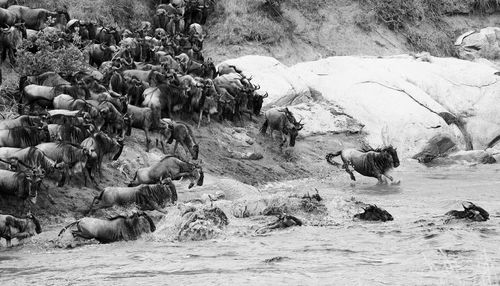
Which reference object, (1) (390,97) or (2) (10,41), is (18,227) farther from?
(1) (390,97)

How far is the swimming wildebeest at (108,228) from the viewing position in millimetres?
13047

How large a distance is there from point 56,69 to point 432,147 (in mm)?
9257

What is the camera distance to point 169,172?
53.2ft

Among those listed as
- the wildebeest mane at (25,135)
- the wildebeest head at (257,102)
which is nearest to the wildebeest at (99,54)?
the wildebeest head at (257,102)

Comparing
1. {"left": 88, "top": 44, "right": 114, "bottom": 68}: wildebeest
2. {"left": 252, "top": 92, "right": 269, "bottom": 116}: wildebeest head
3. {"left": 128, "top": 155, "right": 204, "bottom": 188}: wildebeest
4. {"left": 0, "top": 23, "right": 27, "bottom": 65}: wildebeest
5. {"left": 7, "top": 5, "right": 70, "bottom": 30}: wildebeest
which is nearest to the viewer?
{"left": 128, "top": 155, "right": 204, "bottom": 188}: wildebeest

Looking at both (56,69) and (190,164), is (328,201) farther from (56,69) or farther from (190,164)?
(56,69)

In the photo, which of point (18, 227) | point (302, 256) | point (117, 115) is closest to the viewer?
point (302, 256)

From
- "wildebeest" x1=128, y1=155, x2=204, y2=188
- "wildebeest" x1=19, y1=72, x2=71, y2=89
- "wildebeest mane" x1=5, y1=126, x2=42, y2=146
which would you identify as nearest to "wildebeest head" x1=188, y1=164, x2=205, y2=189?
"wildebeest" x1=128, y1=155, x2=204, y2=188

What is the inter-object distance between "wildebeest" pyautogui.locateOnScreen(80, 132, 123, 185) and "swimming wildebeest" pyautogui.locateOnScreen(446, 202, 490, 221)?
571cm

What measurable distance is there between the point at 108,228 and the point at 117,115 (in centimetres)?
488

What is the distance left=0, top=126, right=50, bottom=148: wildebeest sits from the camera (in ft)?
50.9

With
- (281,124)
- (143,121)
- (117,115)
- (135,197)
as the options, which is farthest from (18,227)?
(281,124)

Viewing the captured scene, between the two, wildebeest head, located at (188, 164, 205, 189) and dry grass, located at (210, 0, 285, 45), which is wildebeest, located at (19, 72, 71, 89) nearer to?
wildebeest head, located at (188, 164, 205, 189)

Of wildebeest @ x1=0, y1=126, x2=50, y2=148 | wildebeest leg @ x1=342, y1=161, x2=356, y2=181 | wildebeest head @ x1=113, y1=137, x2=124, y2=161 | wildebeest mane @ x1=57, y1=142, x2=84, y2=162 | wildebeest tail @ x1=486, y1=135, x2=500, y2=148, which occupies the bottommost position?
wildebeest tail @ x1=486, y1=135, x2=500, y2=148
